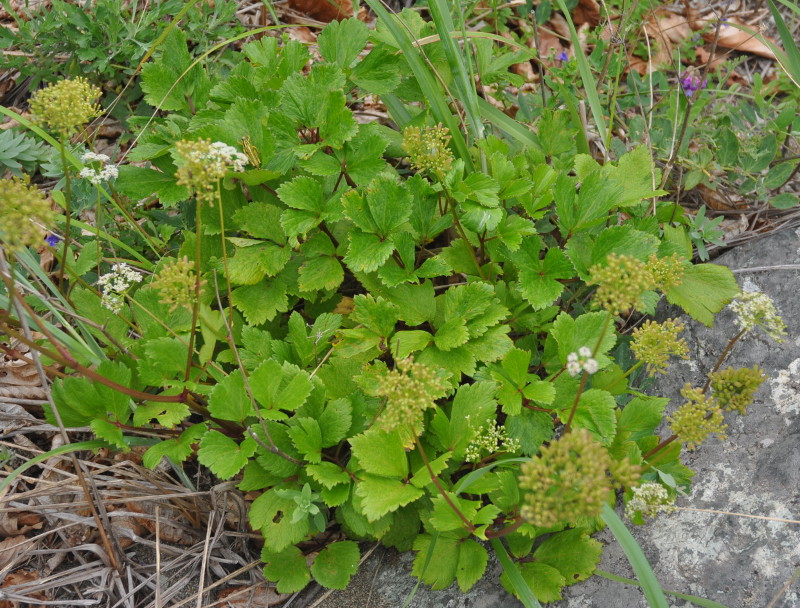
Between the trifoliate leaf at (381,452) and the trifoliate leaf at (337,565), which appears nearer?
the trifoliate leaf at (381,452)

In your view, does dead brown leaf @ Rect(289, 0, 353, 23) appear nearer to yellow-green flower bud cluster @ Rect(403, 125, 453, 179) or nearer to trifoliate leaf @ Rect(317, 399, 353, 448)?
yellow-green flower bud cluster @ Rect(403, 125, 453, 179)

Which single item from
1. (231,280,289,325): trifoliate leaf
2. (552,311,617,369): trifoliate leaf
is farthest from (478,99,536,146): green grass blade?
(231,280,289,325): trifoliate leaf

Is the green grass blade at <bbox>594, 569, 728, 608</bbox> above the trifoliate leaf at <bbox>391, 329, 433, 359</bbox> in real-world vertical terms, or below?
below

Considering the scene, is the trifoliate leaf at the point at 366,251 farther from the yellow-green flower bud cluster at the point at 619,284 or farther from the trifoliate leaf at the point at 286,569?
the trifoliate leaf at the point at 286,569

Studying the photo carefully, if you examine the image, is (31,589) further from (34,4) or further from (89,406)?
(34,4)


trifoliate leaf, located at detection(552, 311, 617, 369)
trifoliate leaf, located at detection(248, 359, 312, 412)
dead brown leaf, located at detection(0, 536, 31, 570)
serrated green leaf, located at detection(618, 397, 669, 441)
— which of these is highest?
trifoliate leaf, located at detection(248, 359, 312, 412)

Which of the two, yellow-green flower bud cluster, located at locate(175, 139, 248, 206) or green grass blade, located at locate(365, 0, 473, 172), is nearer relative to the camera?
yellow-green flower bud cluster, located at locate(175, 139, 248, 206)

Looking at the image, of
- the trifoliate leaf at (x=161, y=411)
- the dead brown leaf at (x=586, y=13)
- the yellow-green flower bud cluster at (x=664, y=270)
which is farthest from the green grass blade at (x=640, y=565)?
the dead brown leaf at (x=586, y=13)
